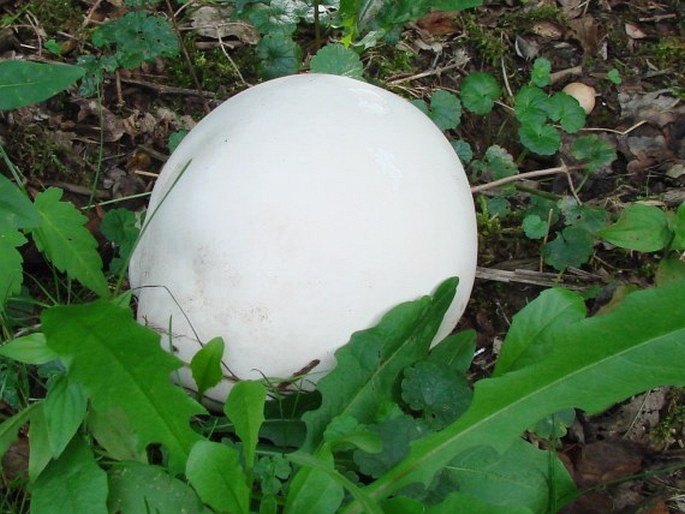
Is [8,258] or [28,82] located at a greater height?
[28,82]

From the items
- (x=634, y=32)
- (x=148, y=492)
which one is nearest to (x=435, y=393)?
(x=148, y=492)

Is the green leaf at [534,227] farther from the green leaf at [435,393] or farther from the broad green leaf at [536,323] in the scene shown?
the green leaf at [435,393]

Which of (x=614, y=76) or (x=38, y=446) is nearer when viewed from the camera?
(x=38, y=446)

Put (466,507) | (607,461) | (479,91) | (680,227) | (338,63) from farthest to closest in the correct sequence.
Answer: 1. (479,91)
2. (338,63)
3. (680,227)
4. (607,461)
5. (466,507)

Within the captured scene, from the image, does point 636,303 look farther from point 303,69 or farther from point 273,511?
point 303,69

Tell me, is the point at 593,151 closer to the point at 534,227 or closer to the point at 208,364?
the point at 534,227

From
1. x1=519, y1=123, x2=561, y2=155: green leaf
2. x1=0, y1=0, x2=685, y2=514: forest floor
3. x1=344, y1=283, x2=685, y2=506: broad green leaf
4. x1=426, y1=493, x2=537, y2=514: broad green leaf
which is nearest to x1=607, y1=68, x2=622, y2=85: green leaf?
x1=0, y1=0, x2=685, y2=514: forest floor
